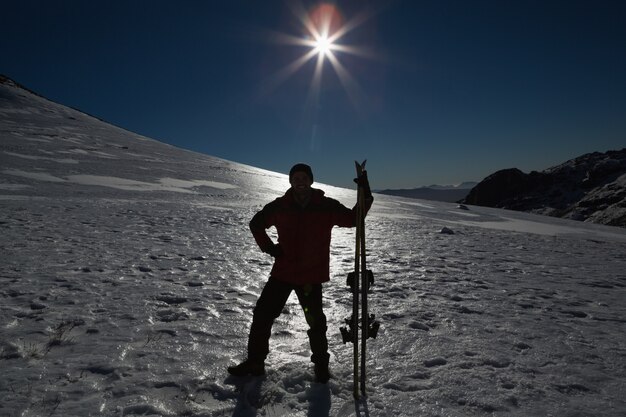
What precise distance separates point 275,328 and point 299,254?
1.74 meters

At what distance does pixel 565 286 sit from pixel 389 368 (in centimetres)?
595

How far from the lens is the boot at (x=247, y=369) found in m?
3.58

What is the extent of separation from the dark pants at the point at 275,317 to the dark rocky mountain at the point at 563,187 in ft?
196

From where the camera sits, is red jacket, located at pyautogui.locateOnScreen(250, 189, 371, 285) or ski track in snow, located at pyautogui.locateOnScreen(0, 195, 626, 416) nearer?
ski track in snow, located at pyautogui.locateOnScreen(0, 195, 626, 416)

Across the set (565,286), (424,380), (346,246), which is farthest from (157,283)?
(565,286)

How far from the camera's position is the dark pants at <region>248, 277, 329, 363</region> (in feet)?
11.9

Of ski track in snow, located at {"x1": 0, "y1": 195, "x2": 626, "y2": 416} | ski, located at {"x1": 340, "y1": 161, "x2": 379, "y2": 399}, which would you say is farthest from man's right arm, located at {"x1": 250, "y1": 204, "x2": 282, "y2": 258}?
ski track in snow, located at {"x1": 0, "y1": 195, "x2": 626, "y2": 416}

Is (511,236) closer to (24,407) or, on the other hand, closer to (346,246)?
(346,246)

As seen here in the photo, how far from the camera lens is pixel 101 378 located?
3.38 m

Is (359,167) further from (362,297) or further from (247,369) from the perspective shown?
(247,369)

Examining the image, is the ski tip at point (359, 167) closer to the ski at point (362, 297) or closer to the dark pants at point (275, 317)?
the ski at point (362, 297)

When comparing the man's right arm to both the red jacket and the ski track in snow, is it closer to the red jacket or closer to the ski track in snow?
the red jacket

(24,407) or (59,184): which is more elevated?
(59,184)

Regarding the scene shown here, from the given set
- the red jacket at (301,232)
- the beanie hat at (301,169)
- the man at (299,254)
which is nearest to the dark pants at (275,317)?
the man at (299,254)
